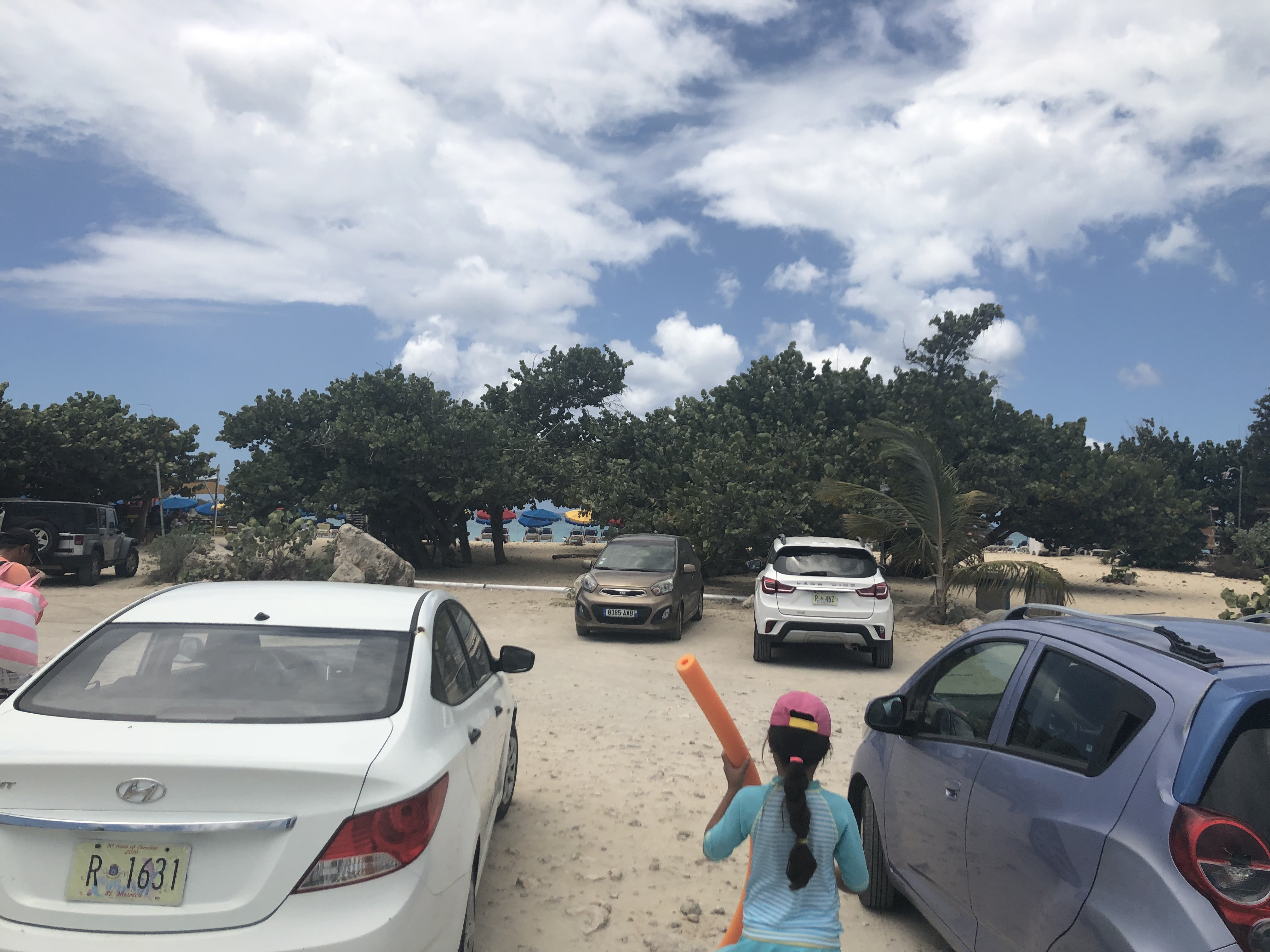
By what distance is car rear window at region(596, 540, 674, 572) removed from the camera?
13.9 m

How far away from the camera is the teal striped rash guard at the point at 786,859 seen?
229cm

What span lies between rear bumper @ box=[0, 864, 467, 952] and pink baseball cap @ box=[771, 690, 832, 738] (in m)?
1.30

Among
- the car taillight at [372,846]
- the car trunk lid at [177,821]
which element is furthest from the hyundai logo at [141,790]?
the car taillight at [372,846]

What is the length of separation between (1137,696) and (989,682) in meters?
1.04

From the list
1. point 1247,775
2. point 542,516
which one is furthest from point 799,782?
point 542,516

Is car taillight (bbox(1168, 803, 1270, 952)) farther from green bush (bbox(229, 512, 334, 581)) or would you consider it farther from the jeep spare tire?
the jeep spare tire

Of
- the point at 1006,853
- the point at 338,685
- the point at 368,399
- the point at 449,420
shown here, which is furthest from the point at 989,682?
the point at 368,399

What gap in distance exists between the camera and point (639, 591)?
13023mm

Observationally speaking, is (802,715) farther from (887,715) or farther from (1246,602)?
(1246,602)

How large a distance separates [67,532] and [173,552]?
2.17 metres

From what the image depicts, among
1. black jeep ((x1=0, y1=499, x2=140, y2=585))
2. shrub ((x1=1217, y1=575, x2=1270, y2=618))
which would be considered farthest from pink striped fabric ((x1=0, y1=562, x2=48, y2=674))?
black jeep ((x1=0, y1=499, x2=140, y2=585))

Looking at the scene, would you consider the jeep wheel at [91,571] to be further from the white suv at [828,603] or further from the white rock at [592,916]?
the white rock at [592,916]

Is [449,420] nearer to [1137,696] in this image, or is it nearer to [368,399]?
[368,399]

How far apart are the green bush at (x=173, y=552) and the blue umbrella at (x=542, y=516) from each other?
119 feet
